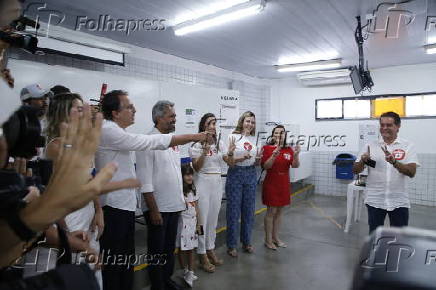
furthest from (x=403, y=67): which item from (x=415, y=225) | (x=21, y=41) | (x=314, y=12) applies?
(x=21, y=41)

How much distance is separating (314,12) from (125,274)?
2.99 meters

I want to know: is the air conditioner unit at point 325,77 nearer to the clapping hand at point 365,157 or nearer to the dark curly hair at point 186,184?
the clapping hand at point 365,157

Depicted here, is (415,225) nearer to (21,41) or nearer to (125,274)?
(125,274)

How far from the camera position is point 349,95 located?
6.26 meters

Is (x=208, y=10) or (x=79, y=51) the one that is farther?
(x=79, y=51)

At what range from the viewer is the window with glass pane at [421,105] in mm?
5508

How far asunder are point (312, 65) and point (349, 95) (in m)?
1.41

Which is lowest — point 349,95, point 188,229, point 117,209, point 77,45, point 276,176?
point 188,229

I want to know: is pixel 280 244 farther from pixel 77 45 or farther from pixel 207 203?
pixel 77 45

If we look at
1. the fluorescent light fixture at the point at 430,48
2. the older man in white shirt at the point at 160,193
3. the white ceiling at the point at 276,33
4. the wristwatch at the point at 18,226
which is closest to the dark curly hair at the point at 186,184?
the older man in white shirt at the point at 160,193

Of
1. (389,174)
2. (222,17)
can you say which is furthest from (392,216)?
(222,17)

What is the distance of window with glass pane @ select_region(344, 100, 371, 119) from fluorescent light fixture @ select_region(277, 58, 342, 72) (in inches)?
45.5

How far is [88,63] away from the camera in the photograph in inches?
147

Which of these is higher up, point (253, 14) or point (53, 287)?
point (253, 14)
